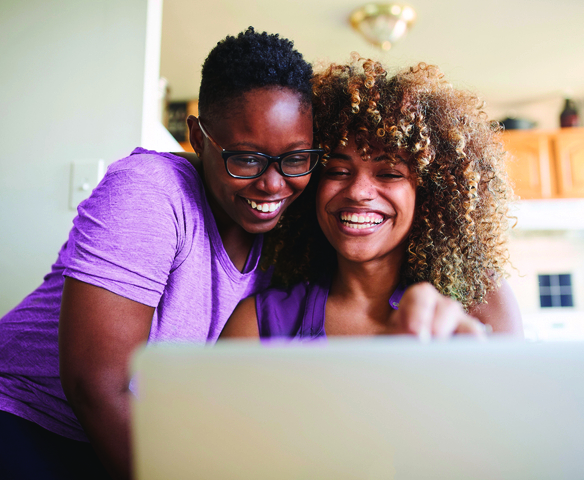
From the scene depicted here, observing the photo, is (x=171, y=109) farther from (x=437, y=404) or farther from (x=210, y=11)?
(x=437, y=404)

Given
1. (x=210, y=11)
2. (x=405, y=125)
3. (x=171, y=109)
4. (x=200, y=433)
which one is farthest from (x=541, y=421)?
(x=171, y=109)

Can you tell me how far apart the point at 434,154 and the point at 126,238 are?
0.72 m

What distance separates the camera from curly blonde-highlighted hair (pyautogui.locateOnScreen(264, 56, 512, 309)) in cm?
107

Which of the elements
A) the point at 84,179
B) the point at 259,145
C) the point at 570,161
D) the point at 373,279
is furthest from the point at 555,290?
the point at 259,145

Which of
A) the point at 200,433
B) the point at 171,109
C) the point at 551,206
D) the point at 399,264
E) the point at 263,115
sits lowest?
the point at 200,433

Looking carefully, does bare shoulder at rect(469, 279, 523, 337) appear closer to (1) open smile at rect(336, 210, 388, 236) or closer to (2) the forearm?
(1) open smile at rect(336, 210, 388, 236)

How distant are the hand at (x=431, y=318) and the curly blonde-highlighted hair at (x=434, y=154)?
1.75ft

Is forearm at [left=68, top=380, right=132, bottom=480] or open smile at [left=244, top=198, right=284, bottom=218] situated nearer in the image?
forearm at [left=68, top=380, right=132, bottom=480]

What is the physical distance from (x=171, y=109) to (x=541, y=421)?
410 cm

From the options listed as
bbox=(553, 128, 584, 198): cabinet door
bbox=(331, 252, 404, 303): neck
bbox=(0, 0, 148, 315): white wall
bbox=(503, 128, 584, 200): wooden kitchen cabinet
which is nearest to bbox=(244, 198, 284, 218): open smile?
bbox=(331, 252, 404, 303): neck

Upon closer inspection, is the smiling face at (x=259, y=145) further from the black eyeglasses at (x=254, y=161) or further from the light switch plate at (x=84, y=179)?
the light switch plate at (x=84, y=179)

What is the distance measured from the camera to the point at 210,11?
2.84m

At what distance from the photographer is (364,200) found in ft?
3.41

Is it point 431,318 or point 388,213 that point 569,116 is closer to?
point 388,213
